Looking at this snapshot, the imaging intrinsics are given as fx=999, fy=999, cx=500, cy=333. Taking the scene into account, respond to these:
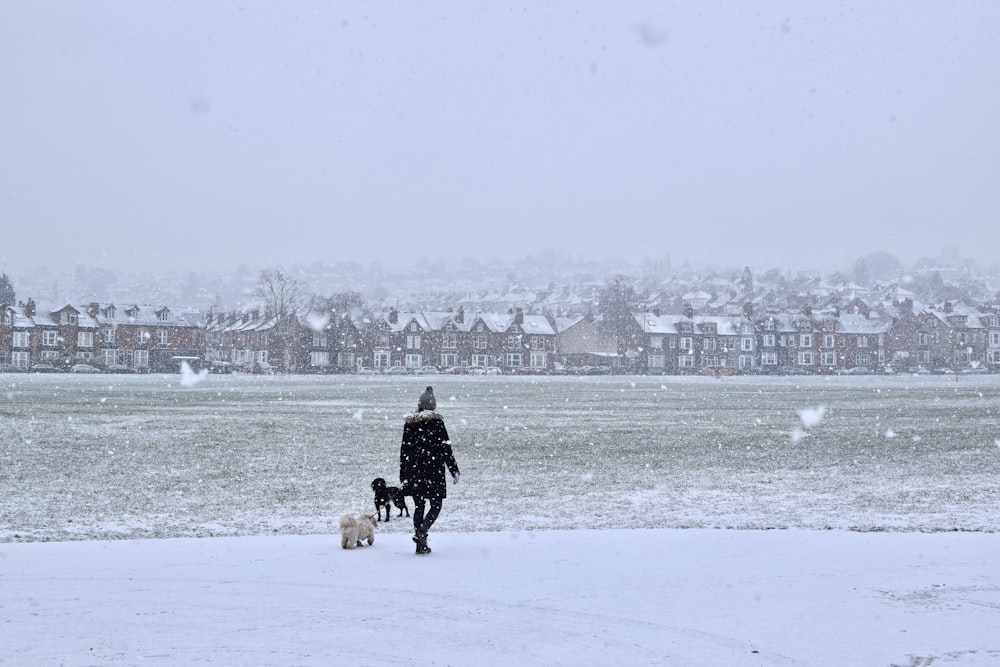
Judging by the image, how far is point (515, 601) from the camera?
8.68 metres

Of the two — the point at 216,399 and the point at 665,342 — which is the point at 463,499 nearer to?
the point at 216,399

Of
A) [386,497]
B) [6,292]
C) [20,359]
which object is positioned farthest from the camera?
[6,292]

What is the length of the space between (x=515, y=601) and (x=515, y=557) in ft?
5.95

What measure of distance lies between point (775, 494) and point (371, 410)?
23.1 meters

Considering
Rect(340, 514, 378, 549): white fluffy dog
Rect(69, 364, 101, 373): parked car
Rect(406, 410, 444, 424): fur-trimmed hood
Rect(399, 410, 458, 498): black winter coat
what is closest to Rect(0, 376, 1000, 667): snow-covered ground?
Rect(340, 514, 378, 549): white fluffy dog

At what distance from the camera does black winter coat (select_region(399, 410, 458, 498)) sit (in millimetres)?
10727

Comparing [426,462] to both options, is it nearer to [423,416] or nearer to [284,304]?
[423,416]

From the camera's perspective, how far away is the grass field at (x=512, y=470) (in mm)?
13594

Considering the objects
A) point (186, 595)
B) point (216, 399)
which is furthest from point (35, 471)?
point (216, 399)

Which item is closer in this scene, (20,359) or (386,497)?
(386,497)

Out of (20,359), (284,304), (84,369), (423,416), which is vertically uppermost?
(284,304)

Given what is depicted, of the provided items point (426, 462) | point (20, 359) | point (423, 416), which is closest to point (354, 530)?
point (426, 462)

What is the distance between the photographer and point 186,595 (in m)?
8.77

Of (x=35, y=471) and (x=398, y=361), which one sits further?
(x=398, y=361)
